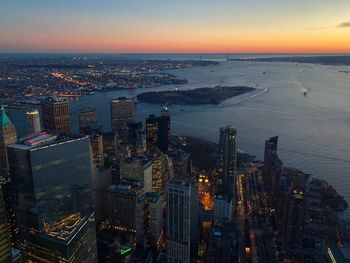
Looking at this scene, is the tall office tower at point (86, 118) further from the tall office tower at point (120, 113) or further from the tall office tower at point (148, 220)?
the tall office tower at point (148, 220)

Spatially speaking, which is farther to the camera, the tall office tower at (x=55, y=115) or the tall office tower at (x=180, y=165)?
the tall office tower at (x=55, y=115)

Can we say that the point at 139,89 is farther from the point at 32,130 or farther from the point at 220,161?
the point at 220,161

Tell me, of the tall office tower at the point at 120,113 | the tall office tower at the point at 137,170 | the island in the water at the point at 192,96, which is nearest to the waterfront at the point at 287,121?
the tall office tower at the point at 120,113

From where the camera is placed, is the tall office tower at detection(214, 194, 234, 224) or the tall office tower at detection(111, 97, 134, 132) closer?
the tall office tower at detection(214, 194, 234, 224)

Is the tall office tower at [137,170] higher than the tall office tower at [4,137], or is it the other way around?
the tall office tower at [4,137]

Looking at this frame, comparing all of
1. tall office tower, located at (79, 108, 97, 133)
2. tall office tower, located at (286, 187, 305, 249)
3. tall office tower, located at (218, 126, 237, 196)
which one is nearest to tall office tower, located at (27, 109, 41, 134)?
tall office tower, located at (79, 108, 97, 133)

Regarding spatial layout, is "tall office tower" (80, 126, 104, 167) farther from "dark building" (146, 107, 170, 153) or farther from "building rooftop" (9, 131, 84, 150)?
"building rooftop" (9, 131, 84, 150)
